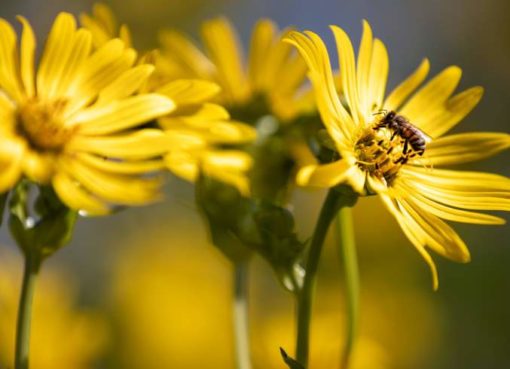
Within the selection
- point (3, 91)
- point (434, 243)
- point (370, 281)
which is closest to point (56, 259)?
point (370, 281)

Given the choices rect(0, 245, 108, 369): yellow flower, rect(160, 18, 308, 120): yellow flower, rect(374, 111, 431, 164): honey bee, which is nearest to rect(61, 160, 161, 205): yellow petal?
rect(374, 111, 431, 164): honey bee

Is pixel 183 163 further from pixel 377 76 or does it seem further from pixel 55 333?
pixel 55 333

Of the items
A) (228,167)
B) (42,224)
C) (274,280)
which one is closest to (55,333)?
(228,167)

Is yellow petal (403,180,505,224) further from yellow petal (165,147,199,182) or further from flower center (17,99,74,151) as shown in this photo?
flower center (17,99,74,151)

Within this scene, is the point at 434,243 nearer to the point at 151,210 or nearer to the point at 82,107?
the point at 82,107

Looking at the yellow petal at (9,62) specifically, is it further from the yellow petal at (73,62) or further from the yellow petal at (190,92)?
the yellow petal at (190,92)
